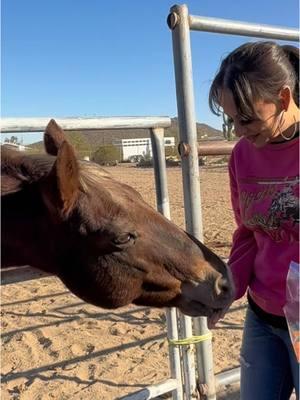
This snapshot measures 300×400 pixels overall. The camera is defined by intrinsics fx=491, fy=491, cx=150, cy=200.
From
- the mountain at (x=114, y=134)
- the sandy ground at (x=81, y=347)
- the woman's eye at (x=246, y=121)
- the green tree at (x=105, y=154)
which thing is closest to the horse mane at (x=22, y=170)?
the mountain at (x=114, y=134)

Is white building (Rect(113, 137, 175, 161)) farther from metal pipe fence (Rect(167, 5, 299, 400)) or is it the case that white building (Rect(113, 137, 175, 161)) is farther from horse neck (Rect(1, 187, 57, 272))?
horse neck (Rect(1, 187, 57, 272))

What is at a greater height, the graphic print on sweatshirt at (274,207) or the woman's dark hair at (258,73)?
the woman's dark hair at (258,73)

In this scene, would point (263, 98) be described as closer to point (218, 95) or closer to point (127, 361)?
point (218, 95)

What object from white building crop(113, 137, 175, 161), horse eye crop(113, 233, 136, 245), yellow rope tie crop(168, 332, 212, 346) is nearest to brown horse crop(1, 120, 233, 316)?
horse eye crop(113, 233, 136, 245)

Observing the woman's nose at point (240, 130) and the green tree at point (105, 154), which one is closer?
the woman's nose at point (240, 130)

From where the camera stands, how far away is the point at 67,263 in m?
1.79

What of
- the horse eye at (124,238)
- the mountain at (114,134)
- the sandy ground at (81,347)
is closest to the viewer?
the horse eye at (124,238)

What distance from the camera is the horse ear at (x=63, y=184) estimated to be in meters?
1.56

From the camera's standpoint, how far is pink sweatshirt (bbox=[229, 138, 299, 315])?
1.77 m

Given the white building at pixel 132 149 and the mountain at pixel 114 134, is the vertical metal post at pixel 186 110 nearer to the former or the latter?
the mountain at pixel 114 134

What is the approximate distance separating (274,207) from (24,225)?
35.3 inches

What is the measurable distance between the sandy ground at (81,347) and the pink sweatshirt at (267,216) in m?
1.60

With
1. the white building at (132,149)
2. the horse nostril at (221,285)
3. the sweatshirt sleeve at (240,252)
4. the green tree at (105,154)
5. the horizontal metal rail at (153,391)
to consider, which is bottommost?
the horizontal metal rail at (153,391)

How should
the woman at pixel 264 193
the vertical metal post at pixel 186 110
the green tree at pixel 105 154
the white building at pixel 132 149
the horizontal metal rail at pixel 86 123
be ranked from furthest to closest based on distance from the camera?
the white building at pixel 132 149, the green tree at pixel 105 154, the vertical metal post at pixel 186 110, the horizontal metal rail at pixel 86 123, the woman at pixel 264 193
